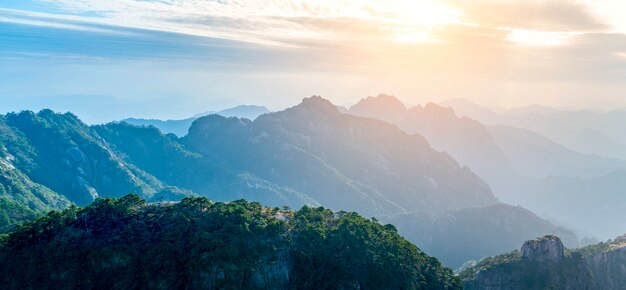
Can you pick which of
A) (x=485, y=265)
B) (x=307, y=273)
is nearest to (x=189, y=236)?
(x=307, y=273)

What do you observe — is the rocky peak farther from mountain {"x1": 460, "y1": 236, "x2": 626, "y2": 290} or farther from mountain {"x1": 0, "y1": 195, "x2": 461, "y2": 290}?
mountain {"x1": 0, "y1": 195, "x2": 461, "y2": 290}

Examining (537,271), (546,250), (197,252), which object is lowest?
(537,271)

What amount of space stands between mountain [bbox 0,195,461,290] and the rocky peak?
234 feet

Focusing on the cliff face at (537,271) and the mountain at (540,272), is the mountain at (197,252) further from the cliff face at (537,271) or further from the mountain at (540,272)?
the mountain at (540,272)

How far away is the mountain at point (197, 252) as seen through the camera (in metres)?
104

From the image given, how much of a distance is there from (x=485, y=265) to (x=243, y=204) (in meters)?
111

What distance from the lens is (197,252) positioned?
356ft

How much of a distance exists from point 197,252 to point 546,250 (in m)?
137

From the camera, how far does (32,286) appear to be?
10025 cm

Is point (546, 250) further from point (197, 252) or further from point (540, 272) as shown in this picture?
point (197, 252)

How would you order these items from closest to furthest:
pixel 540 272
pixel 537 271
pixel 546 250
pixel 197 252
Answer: pixel 197 252 → pixel 540 272 → pixel 537 271 → pixel 546 250

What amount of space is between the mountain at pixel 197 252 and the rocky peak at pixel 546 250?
71421 mm

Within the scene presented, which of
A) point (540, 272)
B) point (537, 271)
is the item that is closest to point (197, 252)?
point (537, 271)

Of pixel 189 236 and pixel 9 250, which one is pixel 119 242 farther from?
Result: pixel 9 250
